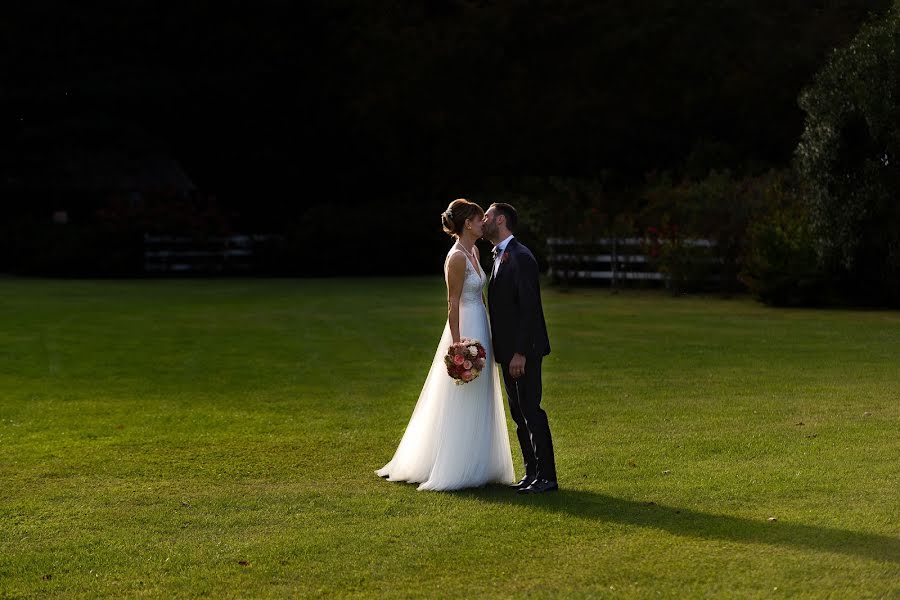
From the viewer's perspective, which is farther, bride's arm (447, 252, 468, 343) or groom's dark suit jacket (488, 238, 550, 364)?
bride's arm (447, 252, 468, 343)

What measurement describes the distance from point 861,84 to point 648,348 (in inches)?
442

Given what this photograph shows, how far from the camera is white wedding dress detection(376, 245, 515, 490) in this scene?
9602 mm

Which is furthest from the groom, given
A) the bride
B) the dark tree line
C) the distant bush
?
the dark tree line

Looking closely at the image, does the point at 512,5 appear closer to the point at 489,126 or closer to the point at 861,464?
the point at 489,126

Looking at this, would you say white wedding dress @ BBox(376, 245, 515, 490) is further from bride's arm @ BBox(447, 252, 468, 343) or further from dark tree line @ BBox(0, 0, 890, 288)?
dark tree line @ BBox(0, 0, 890, 288)

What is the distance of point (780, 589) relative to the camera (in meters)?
6.87

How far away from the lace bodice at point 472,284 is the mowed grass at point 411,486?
1.35 metres

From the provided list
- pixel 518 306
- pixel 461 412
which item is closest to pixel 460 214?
pixel 518 306

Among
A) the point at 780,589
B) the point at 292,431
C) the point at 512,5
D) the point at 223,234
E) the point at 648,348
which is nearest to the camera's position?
the point at 780,589

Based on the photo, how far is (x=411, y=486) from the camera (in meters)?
9.77

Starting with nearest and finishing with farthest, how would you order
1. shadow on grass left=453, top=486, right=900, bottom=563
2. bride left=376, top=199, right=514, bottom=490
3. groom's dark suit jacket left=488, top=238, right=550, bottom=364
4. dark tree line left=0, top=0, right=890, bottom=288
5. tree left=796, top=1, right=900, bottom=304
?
1. shadow on grass left=453, top=486, right=900, bottom=563
2. groom's dark suit jacket left=488, top=238, right=550, bottom=364
3. bride left=376, top=199, right=514, bottom=490
4. tree left=796, top=1, right=900, bottom=304
5. dark tree line left=0, top=0, right=890, bottom=288

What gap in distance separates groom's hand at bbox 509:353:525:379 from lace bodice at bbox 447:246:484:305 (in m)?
0.69

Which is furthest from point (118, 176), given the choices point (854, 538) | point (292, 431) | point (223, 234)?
point (854, 538)

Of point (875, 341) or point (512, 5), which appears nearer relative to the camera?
point (875, 341)
